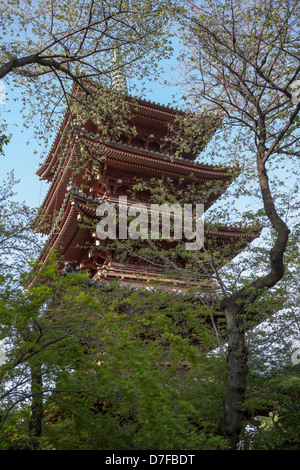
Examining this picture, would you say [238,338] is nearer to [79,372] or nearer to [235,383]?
[235,383]

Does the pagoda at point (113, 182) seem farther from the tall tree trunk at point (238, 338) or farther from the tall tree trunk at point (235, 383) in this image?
the tall tree trunk at point (235, 383)

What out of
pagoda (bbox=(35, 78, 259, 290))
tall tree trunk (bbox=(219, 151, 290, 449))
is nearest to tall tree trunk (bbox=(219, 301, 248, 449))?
tall tree trunk (bbox=(219, 151, 290, 449))

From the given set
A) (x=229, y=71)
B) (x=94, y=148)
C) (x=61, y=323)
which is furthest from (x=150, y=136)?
(x=61, y=323)

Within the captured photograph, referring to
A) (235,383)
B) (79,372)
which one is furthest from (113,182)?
(79,372)

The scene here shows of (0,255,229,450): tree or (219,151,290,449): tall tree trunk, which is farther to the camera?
(219,151,290,449): tall tree trunk

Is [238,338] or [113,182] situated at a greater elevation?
[113,182]

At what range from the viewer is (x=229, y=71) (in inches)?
371

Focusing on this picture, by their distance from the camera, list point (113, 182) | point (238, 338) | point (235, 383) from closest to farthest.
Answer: point (235, 383) < point (238, 338) < point (113, 182)

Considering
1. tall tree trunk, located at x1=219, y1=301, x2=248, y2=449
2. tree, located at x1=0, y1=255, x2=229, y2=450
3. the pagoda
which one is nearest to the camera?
tree, located at x1=0, y1=255, x2=229, y2=450

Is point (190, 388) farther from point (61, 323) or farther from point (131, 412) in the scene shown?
point (61, 323)

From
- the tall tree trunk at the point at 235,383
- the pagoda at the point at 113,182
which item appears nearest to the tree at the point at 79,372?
the tall tree trunk at the point at 235,383

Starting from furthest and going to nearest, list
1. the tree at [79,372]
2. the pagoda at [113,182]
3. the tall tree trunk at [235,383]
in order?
the pagoda at [113,182], the tall tree trunk at [235,383], the tree at [79,372]

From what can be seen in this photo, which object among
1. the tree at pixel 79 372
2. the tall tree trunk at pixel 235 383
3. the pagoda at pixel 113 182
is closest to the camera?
the tree at pixel 79 372

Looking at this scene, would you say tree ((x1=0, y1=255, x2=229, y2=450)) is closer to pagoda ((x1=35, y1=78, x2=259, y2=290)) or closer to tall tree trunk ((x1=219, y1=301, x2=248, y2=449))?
tall tree trunk ((x1=219, y1=301, x2=248, y2=449))
